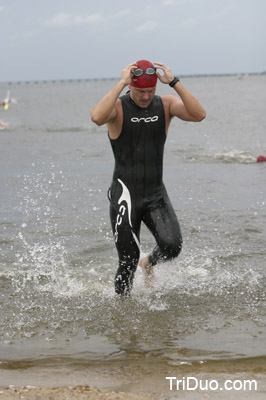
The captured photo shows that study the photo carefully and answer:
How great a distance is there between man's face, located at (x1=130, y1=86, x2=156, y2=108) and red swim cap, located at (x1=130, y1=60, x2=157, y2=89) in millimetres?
47

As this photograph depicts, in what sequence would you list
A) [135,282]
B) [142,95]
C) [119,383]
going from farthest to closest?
1. [135,282]
2. [142,95]
3. [119,383]

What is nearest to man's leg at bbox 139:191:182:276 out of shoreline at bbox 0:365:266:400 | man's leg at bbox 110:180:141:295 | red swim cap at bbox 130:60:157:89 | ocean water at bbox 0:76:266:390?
man's leg at bbox 110:180:141:295

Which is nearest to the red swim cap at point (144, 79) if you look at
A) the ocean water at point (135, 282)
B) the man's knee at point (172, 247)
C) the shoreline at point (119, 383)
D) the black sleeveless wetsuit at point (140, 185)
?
the black sleeveless wetsuit at point (140, 185)

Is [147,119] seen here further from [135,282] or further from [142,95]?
[135,282]

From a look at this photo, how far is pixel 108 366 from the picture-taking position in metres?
5.17

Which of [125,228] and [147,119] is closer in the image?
[147,119]

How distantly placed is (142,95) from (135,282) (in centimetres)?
238

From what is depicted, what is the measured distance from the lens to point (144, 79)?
570cm

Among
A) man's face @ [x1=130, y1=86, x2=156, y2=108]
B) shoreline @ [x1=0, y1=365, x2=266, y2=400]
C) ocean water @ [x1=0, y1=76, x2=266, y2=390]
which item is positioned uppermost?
man's face @ [x1=130, y1=86, x2=156, y2=108]

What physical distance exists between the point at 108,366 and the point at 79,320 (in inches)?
45.6

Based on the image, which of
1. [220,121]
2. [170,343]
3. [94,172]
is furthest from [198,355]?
[220,121]

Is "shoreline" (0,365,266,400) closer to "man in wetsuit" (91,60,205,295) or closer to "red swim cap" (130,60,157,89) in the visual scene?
"man in wetsuit" (91,60,205,295)

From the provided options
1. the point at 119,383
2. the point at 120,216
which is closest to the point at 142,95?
the point at 120,216

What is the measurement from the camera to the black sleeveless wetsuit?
5.97 metres
